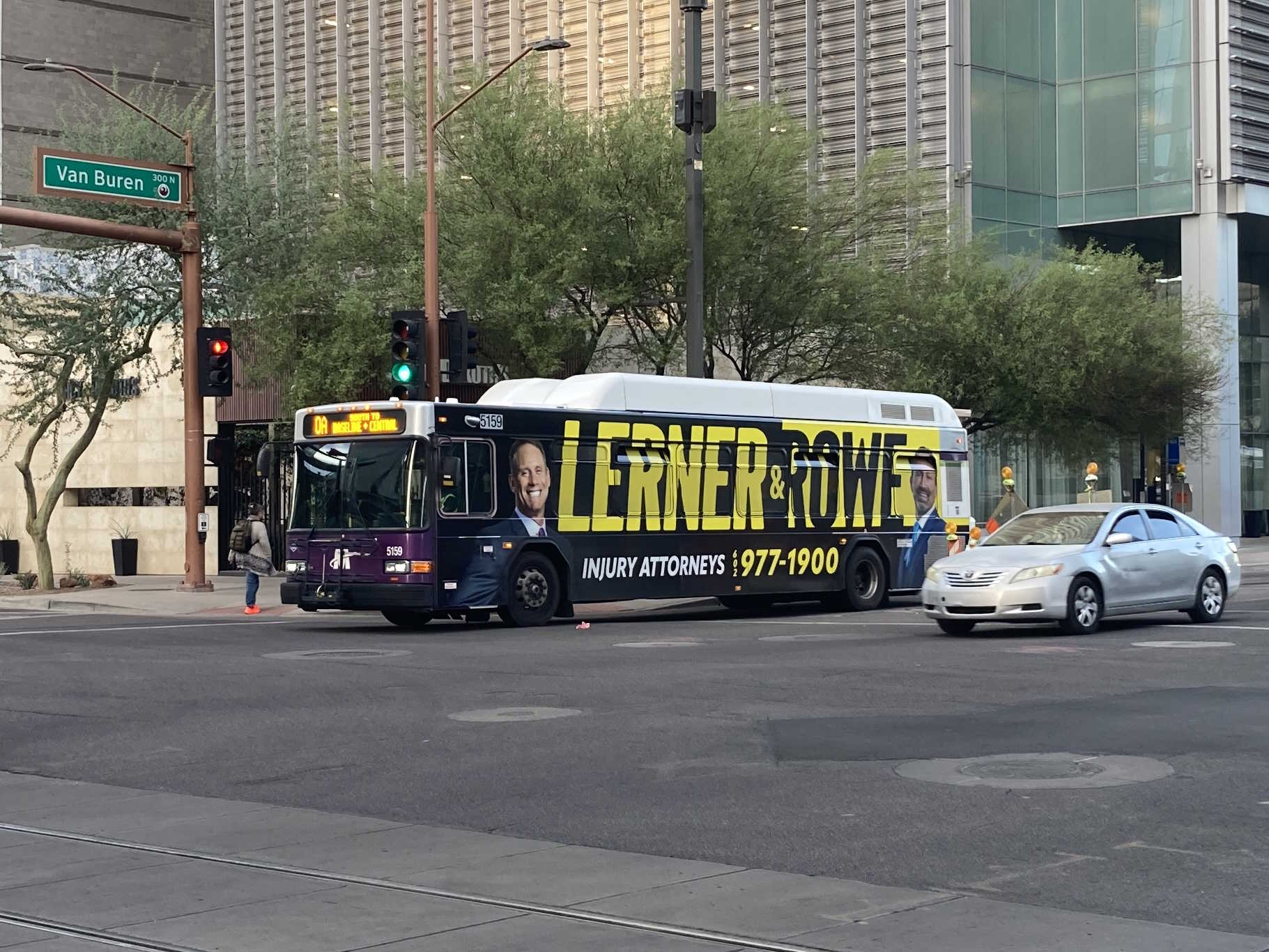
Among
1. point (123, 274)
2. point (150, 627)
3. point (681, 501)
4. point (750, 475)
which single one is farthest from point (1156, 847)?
point (123, 274)

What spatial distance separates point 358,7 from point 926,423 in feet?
128

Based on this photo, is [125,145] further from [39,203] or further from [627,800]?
[627,800]

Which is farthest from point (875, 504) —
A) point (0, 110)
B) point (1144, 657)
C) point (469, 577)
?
point (0, 110)

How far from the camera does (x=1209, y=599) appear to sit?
2161cm

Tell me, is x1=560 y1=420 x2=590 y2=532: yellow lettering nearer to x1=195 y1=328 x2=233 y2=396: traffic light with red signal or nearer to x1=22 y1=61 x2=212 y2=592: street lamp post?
x1=195 y1=328 x2=233 y2=396: traffic light with red signal

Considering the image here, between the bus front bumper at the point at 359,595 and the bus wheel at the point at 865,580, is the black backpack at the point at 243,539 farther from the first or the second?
the bus wheel at the point at 865,580

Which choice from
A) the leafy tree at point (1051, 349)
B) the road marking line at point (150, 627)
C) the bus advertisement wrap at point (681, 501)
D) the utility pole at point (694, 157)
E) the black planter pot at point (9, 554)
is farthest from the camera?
the black planter pot at point (9, 554)

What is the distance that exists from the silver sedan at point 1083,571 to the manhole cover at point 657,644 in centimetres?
279

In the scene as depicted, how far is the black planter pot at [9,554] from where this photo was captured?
141ft

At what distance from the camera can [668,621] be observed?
25.2 m

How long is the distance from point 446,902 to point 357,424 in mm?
16229

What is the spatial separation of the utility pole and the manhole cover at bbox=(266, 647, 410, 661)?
8569 millimetres

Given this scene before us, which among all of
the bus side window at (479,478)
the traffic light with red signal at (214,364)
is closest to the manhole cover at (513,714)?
the bus side window at (479,478)

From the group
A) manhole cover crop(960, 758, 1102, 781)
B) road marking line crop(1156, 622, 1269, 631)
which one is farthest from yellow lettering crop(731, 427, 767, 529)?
manhole cover crop(960, 758, 1102, 781)
